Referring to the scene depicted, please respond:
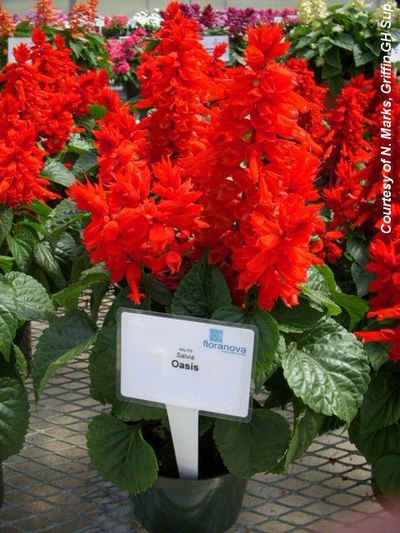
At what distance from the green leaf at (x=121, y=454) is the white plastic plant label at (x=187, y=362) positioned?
99mm

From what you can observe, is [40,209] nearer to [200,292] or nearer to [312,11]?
[200,292]

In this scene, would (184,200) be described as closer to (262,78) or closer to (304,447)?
(262,78)

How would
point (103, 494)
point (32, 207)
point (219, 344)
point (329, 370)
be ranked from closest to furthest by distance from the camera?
point (219, 344), point (329, 370), point (103, 494), point (32, 207)

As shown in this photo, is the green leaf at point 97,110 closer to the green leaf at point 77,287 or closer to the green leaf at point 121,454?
the green leaf at point 77,287

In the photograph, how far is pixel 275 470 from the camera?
→ 994mm

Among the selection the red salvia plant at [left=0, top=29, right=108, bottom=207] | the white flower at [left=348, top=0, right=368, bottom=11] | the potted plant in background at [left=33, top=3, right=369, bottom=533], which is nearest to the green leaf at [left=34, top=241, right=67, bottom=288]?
the red salvia plant at [left=0, top=29, right=108, bottom=207]

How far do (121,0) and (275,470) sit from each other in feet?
Answer: 39.2

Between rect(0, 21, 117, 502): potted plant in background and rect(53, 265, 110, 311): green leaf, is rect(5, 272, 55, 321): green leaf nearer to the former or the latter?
rect(0, 21, 117, 502): potted plant in background

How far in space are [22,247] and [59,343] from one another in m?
0.52

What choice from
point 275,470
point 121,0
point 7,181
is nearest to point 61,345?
point 275,470

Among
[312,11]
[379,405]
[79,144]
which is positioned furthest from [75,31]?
[379,405]

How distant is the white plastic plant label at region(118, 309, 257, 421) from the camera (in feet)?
2.75

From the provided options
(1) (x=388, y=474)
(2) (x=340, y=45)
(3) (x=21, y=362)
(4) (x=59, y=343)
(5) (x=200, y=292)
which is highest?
(2) (x=340, y=45)

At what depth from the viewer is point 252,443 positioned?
0.93m
